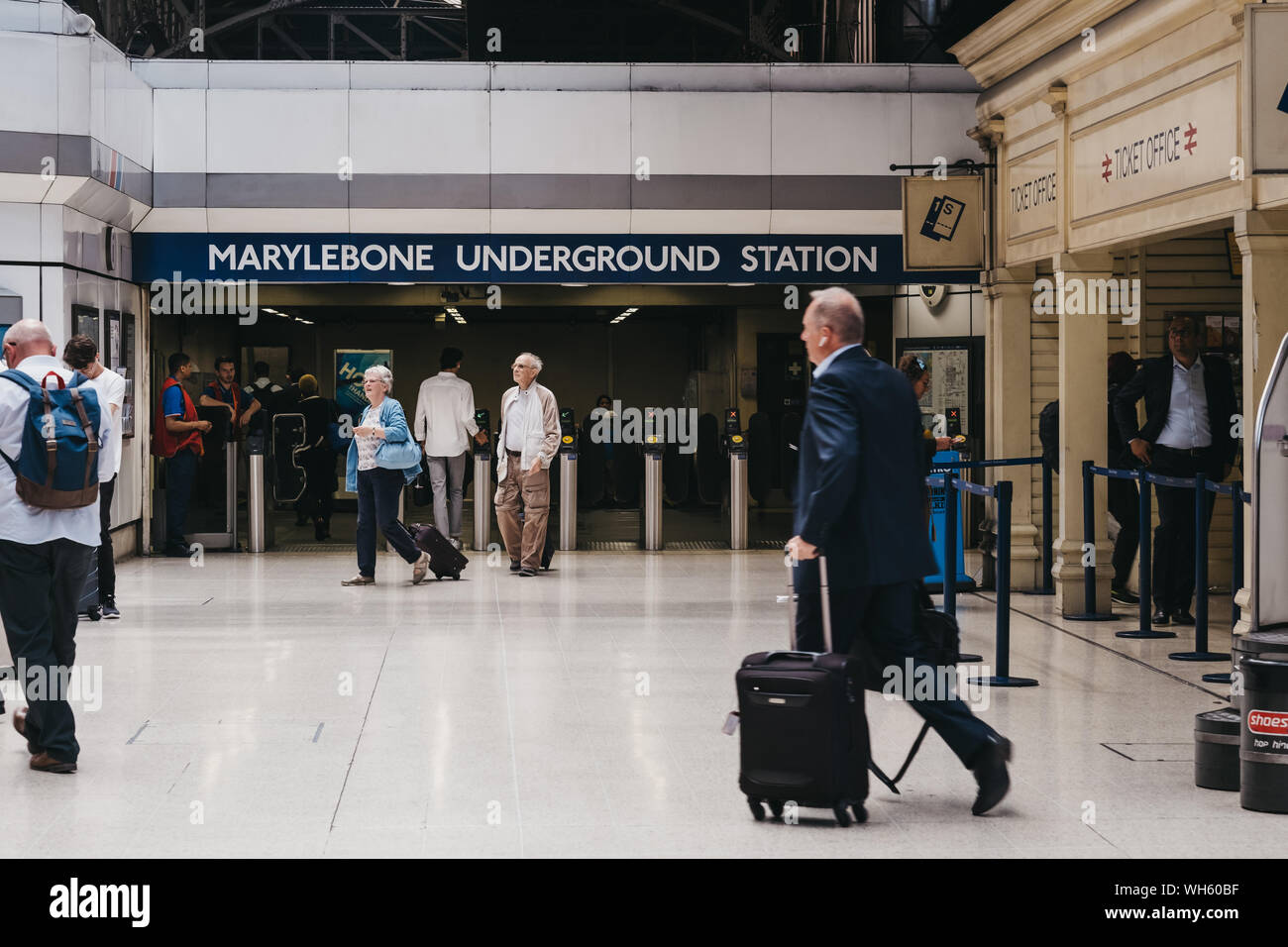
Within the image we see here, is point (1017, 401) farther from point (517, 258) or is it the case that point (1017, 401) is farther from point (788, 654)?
point (788, 654)

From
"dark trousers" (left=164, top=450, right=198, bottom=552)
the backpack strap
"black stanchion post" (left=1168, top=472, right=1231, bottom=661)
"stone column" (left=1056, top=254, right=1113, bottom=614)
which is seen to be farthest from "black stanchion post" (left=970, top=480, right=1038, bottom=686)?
"dark trousers" (left=164, top=450, right=198, bottom=552)

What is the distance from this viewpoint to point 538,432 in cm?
1195

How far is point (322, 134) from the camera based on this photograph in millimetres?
13562

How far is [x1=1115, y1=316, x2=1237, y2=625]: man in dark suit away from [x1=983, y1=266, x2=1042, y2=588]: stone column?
188 centimetres

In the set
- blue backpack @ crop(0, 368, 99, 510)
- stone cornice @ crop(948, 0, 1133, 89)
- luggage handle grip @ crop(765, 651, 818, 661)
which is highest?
stone cornice @ crop(948, 0, 1133, 89)

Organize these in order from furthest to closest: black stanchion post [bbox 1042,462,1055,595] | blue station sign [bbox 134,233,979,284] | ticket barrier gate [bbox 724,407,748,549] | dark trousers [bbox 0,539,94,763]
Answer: ticket barrier gate [bbox 724,407,748,549]
blue station sign [bbox 134,233,979,284]
black stanchion post [bbox 1042,462,1055,595]
dark trousers [bbox 0,539,94,763]

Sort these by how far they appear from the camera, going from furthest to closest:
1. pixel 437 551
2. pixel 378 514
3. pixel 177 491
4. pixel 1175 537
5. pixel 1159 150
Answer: pixel 177 491, pixel 437 551, pixel 378 514, pixel 1175 537, pixel 1159 150

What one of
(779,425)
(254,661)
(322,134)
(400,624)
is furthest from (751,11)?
(254,661)

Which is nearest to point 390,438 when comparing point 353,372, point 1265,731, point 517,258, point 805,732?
point 517,258

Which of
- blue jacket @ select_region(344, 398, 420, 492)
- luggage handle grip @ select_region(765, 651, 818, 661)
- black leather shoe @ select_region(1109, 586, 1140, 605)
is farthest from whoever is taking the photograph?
blue jacket @ select_region(344, 398, 420, 492)

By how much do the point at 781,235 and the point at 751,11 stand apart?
6.58m

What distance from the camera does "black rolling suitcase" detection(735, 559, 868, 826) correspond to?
15.9ft

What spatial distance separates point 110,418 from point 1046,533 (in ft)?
20.8

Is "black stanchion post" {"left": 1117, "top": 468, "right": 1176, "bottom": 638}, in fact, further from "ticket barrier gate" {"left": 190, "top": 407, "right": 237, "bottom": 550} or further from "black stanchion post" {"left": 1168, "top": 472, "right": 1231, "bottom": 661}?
"ticket barrier gate" {"left": 190, "top": 407, "right": 237, "bottom": 550}
